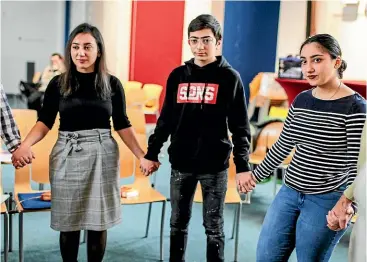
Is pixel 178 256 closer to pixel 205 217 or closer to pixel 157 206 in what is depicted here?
pixel 205 217

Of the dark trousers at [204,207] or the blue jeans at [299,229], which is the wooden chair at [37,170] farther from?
the blue jeans at [299,229]

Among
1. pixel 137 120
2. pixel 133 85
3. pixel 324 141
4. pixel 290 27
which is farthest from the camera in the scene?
pixel 133 85

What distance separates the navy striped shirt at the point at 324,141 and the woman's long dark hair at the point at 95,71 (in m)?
0.95

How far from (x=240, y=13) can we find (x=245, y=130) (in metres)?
5.29

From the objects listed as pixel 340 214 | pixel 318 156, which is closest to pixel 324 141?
pixel 318 156

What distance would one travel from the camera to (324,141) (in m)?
1.91

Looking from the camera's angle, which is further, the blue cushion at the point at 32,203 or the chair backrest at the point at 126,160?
the chair backrest at the point at 126,160

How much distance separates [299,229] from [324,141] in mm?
372

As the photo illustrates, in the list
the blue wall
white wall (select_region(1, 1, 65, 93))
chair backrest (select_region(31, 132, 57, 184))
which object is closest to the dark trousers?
chair backrest (select_region(31, 132, 57, 184))

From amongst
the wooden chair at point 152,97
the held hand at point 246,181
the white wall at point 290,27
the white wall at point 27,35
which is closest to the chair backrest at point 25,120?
the held hand at point 246,181

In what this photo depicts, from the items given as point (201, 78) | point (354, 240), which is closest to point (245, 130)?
point (201, 78)

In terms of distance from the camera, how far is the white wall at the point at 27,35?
12.6 meters

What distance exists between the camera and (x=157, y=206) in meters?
4.38

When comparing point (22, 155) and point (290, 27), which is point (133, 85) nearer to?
point (290, 27)
